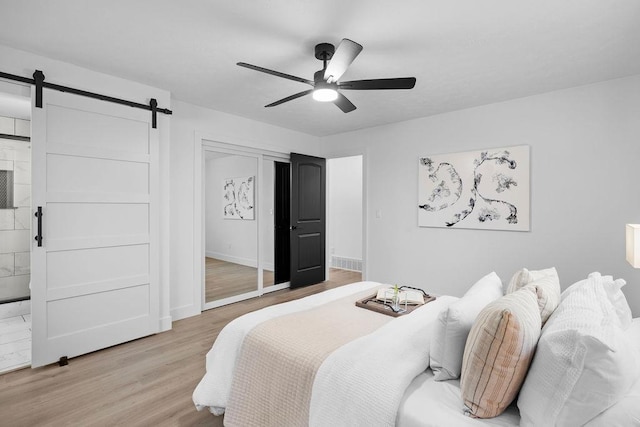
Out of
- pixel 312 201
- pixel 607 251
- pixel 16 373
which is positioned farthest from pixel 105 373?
pixel 607 251

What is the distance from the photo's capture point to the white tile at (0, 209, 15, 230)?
3742 mm

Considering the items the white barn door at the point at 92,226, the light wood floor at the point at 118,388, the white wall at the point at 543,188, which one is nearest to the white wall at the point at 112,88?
the white barn door at the point at 92,226

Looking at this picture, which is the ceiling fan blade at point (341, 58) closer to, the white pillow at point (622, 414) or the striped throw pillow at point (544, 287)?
the striped throw pillow at point (544, 287)

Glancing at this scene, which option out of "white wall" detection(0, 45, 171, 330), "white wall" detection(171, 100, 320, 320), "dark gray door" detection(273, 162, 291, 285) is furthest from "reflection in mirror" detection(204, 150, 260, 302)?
"white wall" detection(0, 45, 171, 330)

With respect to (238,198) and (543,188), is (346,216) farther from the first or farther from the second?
(543,188)

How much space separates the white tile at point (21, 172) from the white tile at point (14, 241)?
0.60 m

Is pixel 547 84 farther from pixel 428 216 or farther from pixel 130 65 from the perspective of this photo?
pixel 130 65

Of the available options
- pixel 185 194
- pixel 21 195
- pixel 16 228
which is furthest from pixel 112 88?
pixel 16 228

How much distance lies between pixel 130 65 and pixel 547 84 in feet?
12.9

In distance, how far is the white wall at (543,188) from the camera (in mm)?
3109

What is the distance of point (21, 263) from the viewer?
3.88 metres

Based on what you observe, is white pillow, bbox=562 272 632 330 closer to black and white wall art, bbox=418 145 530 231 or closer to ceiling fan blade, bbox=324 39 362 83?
ceiling fan blade, bbox=324 39 362 83

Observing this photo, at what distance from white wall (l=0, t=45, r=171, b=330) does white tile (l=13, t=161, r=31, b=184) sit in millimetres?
1766

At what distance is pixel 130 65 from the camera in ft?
9.27
